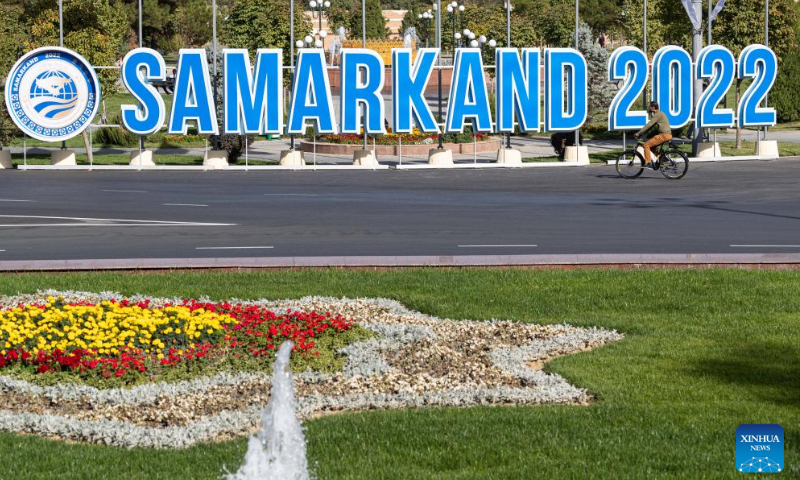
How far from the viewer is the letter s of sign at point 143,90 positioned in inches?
1339

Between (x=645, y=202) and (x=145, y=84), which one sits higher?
(x=145, y=84)

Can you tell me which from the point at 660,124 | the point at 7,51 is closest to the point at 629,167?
the point at 660,124

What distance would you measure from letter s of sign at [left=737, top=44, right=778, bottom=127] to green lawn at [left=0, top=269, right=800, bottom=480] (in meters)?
23.4

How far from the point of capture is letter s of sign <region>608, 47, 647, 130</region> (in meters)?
35.2

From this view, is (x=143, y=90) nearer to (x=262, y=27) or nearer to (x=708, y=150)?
(x=708, y=150)

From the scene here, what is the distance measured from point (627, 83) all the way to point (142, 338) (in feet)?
87.7

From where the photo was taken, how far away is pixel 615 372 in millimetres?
10148

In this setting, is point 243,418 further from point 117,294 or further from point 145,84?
point 145,84

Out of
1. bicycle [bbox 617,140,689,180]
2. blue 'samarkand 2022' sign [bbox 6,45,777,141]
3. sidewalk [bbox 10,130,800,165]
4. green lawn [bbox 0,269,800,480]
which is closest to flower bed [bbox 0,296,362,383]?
green lawn [bbox 0,269,800,480]

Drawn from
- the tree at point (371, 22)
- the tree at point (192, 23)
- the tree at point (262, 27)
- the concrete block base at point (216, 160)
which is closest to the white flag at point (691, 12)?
the concrete block base at point (216, 160)

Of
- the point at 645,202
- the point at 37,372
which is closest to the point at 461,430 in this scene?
the point at 37,372

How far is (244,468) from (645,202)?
19703mm

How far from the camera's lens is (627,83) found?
1391 inches

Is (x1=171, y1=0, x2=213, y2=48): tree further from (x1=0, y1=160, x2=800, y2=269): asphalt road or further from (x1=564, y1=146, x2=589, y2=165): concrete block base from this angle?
(x1=0, y1=160, x2=800, y2=269): asphalt road
